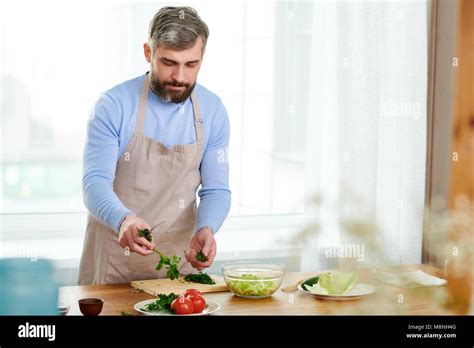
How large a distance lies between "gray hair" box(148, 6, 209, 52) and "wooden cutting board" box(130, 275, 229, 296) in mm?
385

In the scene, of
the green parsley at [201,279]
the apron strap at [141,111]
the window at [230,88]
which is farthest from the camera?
the window at [230,88]

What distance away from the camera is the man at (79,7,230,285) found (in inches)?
50.4

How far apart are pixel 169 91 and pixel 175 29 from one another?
0.11 metres

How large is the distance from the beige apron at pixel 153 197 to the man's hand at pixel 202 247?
0.07 meters

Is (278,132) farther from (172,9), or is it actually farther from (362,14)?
(172,9)

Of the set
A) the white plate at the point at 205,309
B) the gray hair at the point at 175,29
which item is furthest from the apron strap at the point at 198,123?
the white plate at the point at 205,309

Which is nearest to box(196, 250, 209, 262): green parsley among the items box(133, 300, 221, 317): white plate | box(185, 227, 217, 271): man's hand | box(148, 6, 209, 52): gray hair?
box(185, 227, 217, 271): man's hand

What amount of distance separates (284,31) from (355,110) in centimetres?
28

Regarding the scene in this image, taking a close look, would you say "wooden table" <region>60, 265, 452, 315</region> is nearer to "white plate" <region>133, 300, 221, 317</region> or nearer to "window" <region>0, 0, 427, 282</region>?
"white plate" <region>133, 300, 221, 317</region>

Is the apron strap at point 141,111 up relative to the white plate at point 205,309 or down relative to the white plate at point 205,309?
up

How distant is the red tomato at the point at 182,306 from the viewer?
39.0 inches

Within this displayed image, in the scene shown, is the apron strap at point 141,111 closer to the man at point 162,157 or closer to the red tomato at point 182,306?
the man at point 162,157

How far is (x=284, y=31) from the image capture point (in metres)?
2.02
